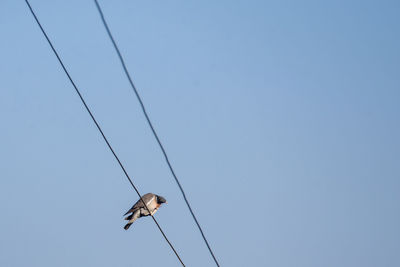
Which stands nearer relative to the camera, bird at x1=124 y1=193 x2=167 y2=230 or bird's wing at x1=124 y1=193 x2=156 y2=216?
bird at x1=124 y1=193 x2=167 y2=230

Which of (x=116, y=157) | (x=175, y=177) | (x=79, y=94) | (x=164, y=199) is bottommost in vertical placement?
(x=164, y=199)

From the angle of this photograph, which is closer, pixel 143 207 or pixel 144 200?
pixel 143 207

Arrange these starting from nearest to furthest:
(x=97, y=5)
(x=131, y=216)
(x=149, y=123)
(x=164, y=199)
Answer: (x=97, y=5) → (x=149, y=123) → (x=131, y=216) → (x=164, y=199)

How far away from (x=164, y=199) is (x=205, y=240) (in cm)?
845

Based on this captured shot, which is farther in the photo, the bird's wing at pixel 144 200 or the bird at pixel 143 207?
the bird's wing at pixel 144 200

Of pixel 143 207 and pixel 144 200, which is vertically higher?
pixel 143 207

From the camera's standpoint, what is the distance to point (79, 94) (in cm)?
823

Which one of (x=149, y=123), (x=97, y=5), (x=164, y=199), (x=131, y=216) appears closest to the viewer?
(x=97, y=5)

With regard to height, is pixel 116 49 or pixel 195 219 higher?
pixel 116 49

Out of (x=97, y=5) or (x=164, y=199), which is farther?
(x=164, y=199)

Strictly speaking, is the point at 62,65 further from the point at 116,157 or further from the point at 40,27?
the point at 116,157

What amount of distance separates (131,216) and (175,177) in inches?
286

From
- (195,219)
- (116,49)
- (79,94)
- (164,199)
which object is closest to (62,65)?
(79,94)

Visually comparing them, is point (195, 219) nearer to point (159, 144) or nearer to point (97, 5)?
point (159, 144)
